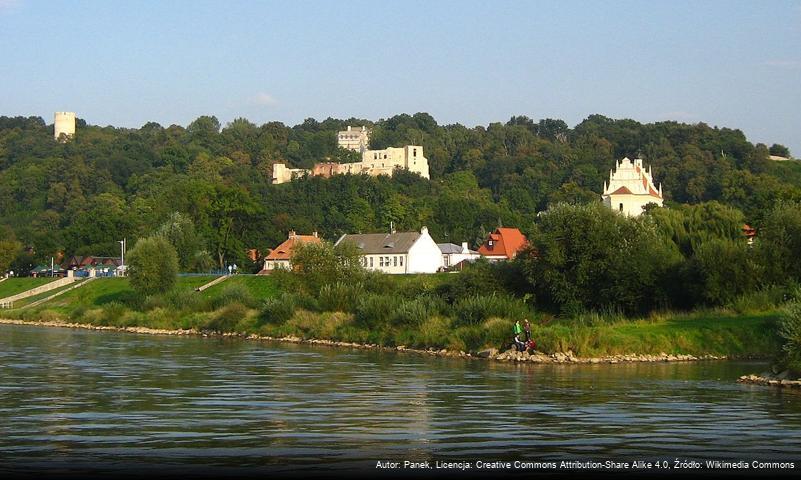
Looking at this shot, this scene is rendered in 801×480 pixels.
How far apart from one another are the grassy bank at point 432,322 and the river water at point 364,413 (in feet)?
10.1

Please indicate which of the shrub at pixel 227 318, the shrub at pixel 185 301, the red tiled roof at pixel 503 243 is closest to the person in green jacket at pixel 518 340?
the shrub at pixel 227 318

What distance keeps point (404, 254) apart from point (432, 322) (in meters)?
51.8

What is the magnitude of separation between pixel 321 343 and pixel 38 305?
47942 mm

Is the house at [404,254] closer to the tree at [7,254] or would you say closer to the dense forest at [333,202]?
the dense forest at [333,202]

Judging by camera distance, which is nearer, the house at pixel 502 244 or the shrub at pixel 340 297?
the shrub at pixel 340 297

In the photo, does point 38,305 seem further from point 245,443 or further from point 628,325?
point 245,443

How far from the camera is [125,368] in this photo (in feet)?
137

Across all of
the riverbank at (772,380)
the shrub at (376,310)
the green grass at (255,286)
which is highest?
the green grass at (255,286)

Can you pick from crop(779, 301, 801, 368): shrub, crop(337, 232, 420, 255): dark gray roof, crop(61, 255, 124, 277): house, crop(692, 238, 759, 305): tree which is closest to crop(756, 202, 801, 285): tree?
crop(692, 238, 759, 305): tree

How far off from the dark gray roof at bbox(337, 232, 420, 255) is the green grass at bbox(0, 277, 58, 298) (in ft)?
108

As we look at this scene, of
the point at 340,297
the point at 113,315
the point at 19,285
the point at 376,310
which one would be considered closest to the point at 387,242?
the point at 113,315

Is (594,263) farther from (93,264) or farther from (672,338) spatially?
(93,264)

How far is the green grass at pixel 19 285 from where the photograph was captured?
110 meters

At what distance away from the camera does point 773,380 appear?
34719mm
